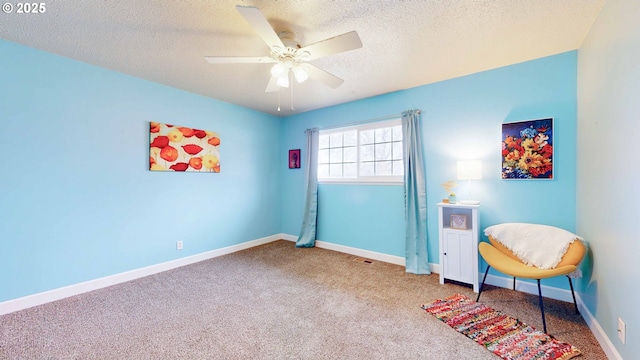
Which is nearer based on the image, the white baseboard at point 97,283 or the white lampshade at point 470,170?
the white baseboard at point 97,283

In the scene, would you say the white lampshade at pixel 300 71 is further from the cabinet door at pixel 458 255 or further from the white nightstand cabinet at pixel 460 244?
the cabinet door at pixel 458 255

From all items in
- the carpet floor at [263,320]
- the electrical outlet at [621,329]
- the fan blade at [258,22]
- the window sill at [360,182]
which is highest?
the fan blade at [258,22]

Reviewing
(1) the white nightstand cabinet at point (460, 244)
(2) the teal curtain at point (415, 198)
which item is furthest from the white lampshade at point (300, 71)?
(1) the white nightstand cabinet at point (460, 244)

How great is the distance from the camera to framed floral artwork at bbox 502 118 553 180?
2.43 metres

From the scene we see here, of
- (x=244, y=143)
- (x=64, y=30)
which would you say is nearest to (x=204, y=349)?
(x=64, y=30)

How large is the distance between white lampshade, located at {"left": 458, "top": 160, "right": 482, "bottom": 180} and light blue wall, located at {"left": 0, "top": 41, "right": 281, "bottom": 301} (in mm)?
3288

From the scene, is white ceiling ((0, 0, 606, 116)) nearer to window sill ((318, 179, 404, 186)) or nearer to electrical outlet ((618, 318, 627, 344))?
window sill ((318, 179, 404, 186))

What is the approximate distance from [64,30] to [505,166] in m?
4.30

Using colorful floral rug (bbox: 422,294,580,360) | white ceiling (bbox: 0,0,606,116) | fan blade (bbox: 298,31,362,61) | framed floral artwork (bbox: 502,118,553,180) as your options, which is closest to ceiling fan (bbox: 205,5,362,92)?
fan blade (bbox: 298,31,362,61)

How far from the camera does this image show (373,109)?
3.63m

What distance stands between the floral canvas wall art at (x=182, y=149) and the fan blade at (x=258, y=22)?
218 cm

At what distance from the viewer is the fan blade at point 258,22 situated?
4.50 ft

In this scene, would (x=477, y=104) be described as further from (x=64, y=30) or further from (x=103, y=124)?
(x=103, y=124)

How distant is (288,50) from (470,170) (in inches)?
86.5
